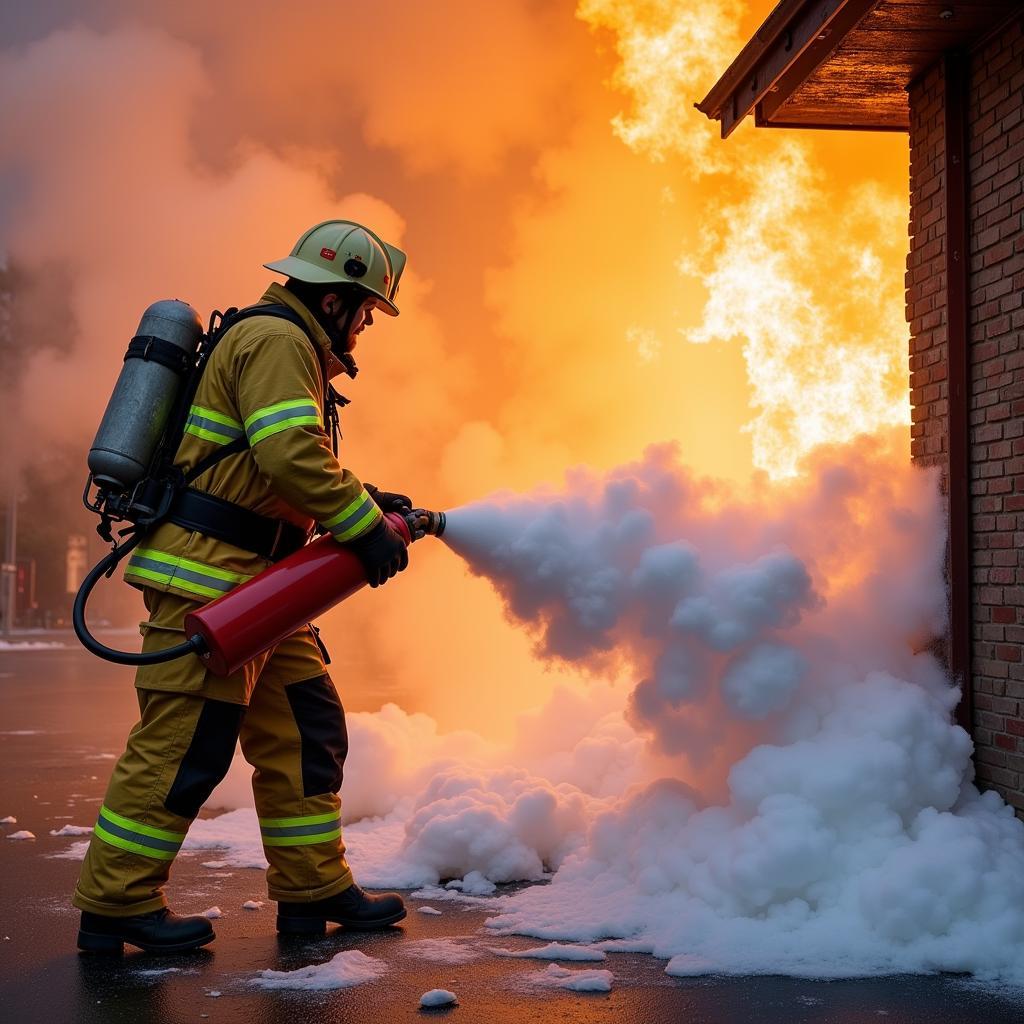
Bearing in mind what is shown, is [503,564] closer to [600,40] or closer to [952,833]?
[952,833]

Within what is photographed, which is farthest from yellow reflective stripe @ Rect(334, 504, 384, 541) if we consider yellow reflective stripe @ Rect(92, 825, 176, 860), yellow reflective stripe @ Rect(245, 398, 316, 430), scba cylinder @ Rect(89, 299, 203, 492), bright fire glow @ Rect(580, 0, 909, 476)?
bright fire glow @ Rect(580, 0, 909, 476)

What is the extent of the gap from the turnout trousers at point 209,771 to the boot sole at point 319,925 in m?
0.08

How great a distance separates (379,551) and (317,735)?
0.70m

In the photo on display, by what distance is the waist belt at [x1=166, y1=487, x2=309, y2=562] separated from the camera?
3676mm

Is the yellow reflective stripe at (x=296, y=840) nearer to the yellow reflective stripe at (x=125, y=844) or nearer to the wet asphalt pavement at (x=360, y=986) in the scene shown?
the wet asphalt pavement at (x=360, y=986)

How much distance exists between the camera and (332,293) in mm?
3979

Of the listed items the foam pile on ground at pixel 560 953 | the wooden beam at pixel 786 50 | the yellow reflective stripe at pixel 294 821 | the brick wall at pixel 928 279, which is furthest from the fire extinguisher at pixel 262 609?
the wooden beam at pixel 786 50

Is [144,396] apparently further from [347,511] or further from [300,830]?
[300,830]

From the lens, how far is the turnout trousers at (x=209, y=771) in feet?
11.5

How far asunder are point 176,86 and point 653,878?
60.6 feet

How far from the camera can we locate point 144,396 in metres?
3.69

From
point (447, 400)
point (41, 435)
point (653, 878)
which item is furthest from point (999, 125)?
point (41, 435)

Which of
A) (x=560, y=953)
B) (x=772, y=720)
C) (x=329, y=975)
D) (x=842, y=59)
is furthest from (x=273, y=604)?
(x=842, y=59)

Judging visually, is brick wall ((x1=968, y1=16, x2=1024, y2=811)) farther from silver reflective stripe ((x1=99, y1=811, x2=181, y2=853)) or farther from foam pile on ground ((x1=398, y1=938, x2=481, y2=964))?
silver reflective stripe ((x1=99, y1=811, x2=181, y2=853))
